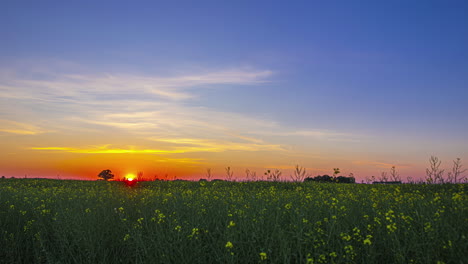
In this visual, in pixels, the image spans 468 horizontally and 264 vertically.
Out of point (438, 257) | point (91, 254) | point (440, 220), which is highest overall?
point (440, 220)

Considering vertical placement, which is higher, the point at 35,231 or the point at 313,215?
the point at 313,215

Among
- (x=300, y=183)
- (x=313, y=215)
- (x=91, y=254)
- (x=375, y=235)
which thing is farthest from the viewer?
(x=300, y=183)

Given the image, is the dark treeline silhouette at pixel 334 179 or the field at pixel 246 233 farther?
the dark treeline silhouette at pixel 334 179

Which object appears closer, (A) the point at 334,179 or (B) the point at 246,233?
(B) the point at 246,233

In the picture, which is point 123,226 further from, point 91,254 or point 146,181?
point 146,181

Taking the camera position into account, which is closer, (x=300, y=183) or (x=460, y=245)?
(x=460, y=245)

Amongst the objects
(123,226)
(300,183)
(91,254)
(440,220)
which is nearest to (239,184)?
(300,183)

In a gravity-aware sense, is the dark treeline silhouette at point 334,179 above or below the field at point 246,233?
above

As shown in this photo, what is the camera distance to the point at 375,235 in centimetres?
579

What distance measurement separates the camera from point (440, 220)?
523cm

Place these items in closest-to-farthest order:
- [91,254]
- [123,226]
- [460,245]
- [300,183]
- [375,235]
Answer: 1. [460,245]
2. [375,235]
3. [91,254]
4. [123,226]
5. [300,183]

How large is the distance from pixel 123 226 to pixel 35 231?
248 cm

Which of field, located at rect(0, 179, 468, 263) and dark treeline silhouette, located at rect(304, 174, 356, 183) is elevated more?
dark treeline silhouette, located at rect(304, 174, 356, 183)

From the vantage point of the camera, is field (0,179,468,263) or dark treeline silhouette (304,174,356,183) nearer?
field (0,179,468,263)
